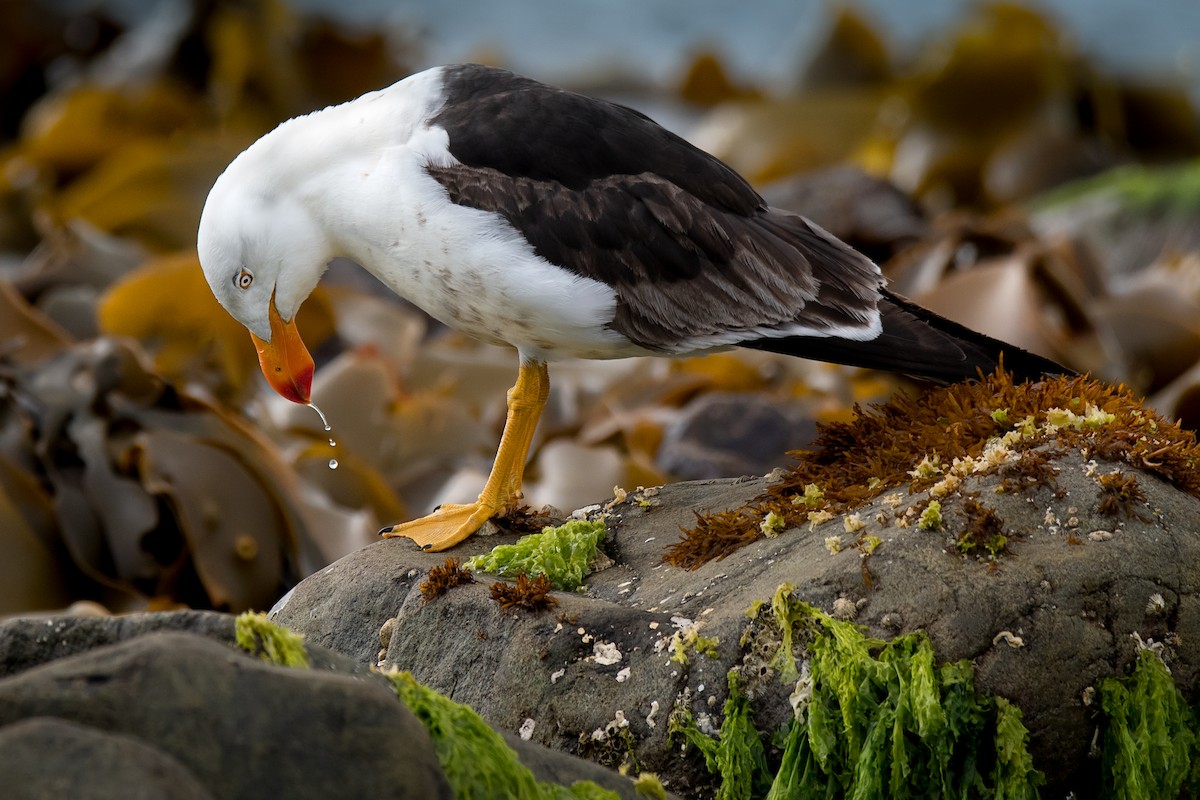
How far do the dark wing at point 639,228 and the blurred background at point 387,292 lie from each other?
110cm

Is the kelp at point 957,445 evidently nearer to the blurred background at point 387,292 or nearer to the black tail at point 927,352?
the black tail at point 927,352

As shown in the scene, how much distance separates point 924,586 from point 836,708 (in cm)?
34

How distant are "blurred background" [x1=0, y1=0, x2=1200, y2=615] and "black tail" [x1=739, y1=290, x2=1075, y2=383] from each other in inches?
17.8

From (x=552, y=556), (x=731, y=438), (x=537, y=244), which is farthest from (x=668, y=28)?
(x=552, y=556)

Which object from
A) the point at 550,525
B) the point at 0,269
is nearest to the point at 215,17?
the point at 0,269

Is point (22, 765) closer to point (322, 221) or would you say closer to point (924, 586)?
point (924, 586)

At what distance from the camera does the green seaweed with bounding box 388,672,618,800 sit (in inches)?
95.0

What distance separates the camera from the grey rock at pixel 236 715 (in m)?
2.08

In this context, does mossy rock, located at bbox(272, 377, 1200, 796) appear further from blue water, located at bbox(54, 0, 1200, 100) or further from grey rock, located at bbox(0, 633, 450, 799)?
blue water, located at bbox(54, 0, 1200, 100)

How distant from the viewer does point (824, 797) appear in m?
3.01

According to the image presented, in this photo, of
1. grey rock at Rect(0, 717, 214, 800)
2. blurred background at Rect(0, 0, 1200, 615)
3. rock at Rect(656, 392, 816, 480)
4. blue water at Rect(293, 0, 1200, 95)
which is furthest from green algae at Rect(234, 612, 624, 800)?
blue water at Rect(293, 0, 1200, 95)

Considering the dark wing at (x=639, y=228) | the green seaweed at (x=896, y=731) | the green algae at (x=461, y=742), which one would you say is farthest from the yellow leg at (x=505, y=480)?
the green algae at (x=461, y=742)

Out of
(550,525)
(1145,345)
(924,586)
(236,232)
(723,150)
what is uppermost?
(236,232)

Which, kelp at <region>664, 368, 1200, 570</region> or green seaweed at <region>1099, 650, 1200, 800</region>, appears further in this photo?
kelp at <region>664, 368, 1200, 570</region>
